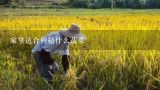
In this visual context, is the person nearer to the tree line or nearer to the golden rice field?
the golden rice field

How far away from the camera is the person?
516cm

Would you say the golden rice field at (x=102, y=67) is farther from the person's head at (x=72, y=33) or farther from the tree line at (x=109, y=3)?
the tree line at (x=109, y=3)

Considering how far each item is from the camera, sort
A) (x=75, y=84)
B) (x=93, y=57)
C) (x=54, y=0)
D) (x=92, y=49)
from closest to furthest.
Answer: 1. (x=75, y=84)
2. (x=93, y=57)
3. (x=92, y=49)
4. (x=54, y=0)

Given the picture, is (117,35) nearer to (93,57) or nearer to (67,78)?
(93,57)

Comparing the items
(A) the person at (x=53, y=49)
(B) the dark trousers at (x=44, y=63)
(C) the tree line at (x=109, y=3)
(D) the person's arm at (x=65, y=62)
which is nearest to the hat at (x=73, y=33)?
(A) the person at (x=53, y=49)

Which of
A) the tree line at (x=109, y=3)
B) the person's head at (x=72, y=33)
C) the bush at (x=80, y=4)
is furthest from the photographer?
the bush at (x=80, y=4)

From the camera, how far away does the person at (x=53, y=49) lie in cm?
516

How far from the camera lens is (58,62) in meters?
5.88

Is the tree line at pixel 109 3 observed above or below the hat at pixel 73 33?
below

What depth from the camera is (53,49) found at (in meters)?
5.30

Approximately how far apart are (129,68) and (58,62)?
103 cm

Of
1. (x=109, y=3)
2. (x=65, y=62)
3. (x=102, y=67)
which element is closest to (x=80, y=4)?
(x=109, y=3)

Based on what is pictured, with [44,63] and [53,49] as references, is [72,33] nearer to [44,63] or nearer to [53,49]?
[53,49]

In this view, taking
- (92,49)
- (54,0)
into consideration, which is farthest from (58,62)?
(54,0)
